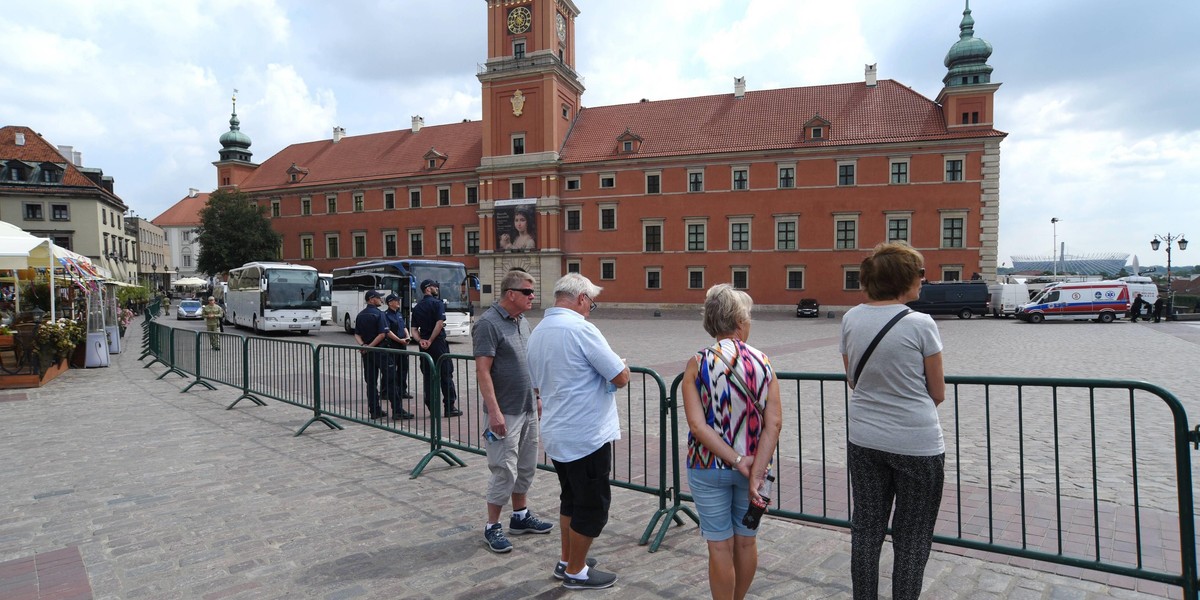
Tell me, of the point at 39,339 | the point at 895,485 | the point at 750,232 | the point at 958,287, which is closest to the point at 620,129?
the point at 750,232

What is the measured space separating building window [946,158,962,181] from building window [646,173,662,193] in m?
18.0

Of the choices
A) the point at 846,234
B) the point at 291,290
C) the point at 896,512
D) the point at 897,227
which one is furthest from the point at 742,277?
the point at 896,512

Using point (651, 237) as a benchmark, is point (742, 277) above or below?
below

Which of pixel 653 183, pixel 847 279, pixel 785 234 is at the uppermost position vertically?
pixel 653 183

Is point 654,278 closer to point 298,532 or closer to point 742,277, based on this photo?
point 742,277

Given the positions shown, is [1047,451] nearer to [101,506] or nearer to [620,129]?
[101,506]

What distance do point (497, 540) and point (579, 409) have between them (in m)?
1.34

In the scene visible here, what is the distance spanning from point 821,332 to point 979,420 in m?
19.1

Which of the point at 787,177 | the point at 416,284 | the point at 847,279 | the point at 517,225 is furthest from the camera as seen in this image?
the point at 517,225

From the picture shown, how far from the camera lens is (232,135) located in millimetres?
67562

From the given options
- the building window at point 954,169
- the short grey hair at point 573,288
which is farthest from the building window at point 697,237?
the short grey hair at point 573,288

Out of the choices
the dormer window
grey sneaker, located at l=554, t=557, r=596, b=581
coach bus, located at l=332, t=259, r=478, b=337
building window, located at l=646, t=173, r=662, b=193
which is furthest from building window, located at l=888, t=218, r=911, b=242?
grey sneaker, located at l=554, t=557, r=596, b=581

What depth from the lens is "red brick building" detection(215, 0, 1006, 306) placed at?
40.7 m

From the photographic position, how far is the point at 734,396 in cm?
303
